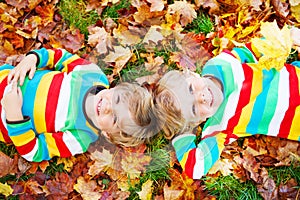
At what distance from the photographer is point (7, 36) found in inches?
115

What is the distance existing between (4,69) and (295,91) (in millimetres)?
1647

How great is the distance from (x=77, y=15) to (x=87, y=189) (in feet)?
3.51

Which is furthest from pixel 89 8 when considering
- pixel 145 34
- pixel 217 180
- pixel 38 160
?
pixel 217 180

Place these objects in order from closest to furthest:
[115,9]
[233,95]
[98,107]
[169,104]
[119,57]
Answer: [169,104] → [98,107] → [233,95] → [119,57] → [115,9]

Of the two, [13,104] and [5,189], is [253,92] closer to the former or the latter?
[13,104]

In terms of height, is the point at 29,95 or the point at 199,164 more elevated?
the point at 29,95

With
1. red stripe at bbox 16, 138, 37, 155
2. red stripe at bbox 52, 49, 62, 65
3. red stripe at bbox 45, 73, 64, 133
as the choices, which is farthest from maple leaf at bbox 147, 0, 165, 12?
red stripe at bbox 16, 138, 37, 155

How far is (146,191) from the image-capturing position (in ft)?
9.12

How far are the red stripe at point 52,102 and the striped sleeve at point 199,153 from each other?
678mm

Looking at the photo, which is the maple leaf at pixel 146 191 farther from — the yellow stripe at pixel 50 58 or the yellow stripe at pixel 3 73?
the yellow stripe at pixel 3 73

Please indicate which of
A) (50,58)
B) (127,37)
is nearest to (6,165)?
(50,58)

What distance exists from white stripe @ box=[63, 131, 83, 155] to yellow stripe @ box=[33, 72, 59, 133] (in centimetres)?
15

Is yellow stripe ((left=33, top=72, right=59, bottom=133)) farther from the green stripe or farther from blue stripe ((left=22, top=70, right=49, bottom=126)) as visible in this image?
the green stripe

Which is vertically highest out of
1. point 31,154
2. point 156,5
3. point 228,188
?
point 156,5
